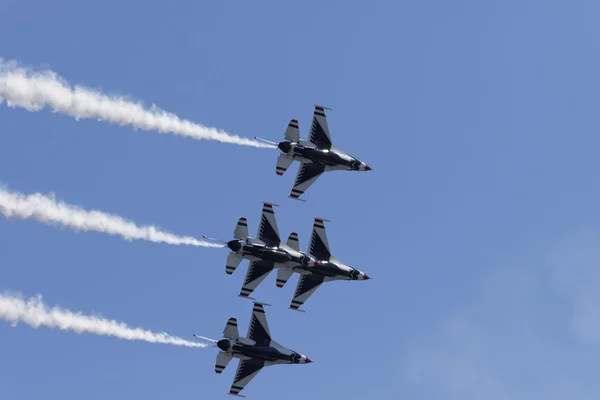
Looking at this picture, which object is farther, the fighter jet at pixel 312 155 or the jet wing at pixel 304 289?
the jet wing at pixel 304 289

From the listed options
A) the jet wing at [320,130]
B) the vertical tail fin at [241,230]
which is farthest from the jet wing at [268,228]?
the jet wing at [320,130]

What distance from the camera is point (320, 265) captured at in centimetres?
11312

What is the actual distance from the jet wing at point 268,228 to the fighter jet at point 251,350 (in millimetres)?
5804

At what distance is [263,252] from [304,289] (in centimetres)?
661

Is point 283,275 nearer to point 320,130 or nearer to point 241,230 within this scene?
point 241,230

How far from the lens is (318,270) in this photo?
11325 cm

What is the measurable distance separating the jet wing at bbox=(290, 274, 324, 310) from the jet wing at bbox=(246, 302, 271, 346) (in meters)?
3.14

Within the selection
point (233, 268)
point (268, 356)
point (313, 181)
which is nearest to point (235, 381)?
point (268, 356)

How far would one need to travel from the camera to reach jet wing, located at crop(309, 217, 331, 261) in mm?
113938

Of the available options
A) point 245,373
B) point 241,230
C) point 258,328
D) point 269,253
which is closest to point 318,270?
point 269,253

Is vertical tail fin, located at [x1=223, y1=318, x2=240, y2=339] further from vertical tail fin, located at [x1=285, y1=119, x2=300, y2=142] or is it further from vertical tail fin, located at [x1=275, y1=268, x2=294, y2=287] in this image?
vertical tail fin, located at [x1=285, y1=119, x2=300, y2=142]

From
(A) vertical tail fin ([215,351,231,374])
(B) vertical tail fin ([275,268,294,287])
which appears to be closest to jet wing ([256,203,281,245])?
(B) vertical tail fin ([275,268,294,287])

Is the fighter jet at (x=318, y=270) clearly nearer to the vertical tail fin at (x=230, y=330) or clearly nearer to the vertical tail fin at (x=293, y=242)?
the vertical tail fin at (x=293, y=242)

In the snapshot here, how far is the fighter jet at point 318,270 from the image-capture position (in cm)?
11338
